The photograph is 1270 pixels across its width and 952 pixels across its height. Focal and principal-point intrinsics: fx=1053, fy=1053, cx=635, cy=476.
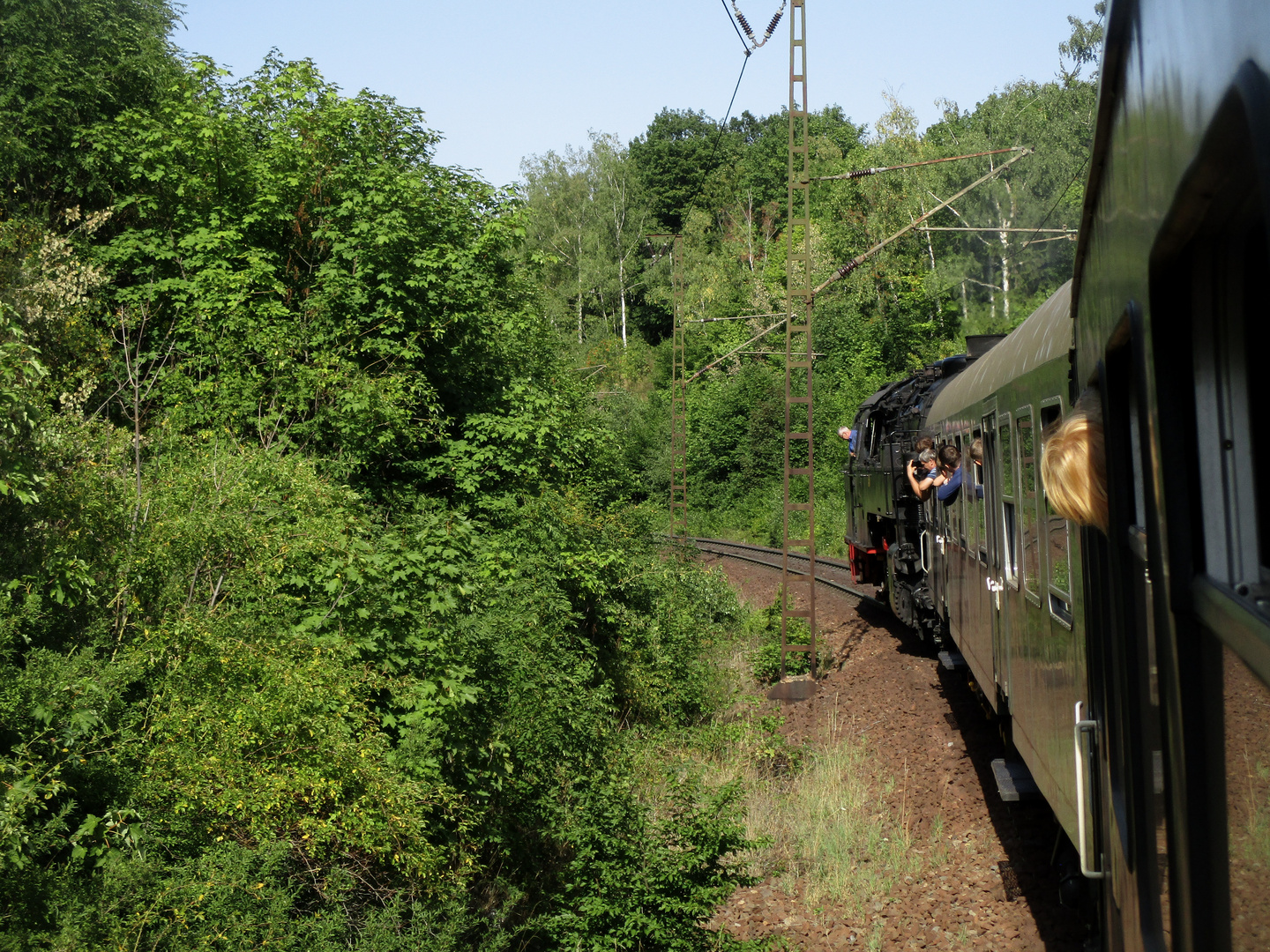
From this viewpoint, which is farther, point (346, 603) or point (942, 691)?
point (942, 691)

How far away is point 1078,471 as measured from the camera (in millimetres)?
2389

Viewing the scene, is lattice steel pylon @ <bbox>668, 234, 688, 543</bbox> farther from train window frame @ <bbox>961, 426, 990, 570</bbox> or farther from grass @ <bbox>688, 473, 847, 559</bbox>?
train window frame @ <bbox>961, 426, 990, 570</bbox>

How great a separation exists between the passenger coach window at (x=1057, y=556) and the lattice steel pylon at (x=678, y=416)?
595 inches

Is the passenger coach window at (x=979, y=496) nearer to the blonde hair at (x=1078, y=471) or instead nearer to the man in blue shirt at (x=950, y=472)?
the man in blue shirt at (x=950, y=472)

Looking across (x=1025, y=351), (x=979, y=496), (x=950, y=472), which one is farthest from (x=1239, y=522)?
(x=950, y=472)

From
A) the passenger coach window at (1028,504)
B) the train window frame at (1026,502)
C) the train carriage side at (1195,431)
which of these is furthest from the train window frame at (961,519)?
the train carriage side at (1195,431)

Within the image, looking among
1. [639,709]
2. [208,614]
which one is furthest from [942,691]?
[208,614]

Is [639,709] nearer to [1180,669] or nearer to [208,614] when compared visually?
[208,614]

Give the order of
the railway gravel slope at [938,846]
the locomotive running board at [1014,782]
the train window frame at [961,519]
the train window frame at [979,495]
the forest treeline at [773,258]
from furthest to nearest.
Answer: the forest treeline at [773,258]
the train window frame at [961,519]
the train window frame at [979,495]
the railway gravel slope at [938,846]
the locomotive running board at [1014,782]

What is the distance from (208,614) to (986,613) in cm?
564

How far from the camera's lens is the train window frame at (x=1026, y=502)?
17.8ft

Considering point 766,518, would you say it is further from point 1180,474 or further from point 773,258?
point 1180,474

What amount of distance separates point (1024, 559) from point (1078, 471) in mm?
3715

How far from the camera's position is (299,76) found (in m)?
15.4
